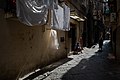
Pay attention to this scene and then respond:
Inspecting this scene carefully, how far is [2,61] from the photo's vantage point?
9492 millimetres

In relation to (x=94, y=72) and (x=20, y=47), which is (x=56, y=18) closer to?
(x=94, y=72)

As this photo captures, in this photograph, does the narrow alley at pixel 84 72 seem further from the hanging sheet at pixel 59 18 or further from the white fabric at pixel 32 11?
the white fabric at pixel 32 11

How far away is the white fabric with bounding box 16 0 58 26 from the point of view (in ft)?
31.8

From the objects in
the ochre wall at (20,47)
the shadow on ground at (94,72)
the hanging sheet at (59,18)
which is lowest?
the shadow on ground at (94,72)

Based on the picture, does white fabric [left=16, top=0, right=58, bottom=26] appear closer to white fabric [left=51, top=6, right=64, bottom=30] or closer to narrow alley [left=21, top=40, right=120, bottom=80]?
white fabric [left=51, top=6, right=64, bottom=30]

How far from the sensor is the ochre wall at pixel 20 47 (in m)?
9.66

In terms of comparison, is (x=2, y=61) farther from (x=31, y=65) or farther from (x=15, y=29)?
(x=31, y=65)

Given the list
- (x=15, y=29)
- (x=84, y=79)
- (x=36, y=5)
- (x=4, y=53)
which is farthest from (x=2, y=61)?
(x=84, y=79)

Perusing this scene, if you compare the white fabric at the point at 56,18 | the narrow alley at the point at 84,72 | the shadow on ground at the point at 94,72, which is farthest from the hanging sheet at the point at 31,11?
the shadow on ground at the point at 94,72

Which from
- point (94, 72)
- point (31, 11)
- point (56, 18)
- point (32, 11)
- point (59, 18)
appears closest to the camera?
point (31, 11)

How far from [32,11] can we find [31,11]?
13 centimetres

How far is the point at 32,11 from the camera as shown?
421 inches

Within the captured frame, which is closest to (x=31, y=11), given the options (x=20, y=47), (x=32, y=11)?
(x=32, y=11)

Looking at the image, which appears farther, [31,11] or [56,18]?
[56,18]
